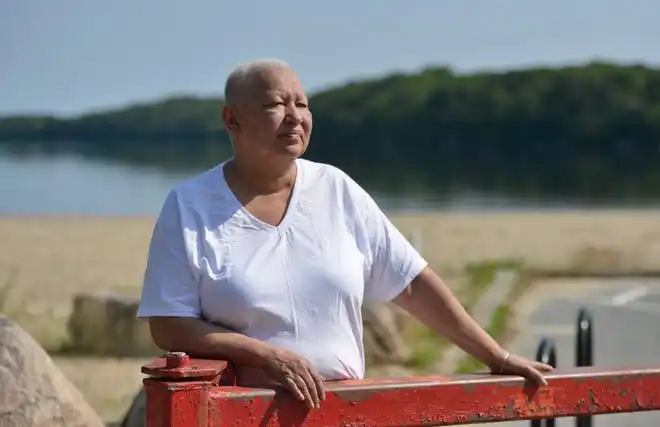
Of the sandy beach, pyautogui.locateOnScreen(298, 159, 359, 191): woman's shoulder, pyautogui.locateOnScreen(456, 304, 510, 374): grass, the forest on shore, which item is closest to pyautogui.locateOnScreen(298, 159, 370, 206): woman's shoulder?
pyautogui.locateOnScreen(298, 159, 359, 191): woman's shoulder

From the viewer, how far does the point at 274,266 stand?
2.78m

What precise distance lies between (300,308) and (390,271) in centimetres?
31

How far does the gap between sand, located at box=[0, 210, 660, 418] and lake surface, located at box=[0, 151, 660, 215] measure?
16.0ft

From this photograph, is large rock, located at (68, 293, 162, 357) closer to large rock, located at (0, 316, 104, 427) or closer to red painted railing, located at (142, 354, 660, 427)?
large rock, located at (0, 316, 104, 427)

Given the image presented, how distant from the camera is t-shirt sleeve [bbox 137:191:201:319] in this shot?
2.75m

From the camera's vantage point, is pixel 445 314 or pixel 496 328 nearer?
pixel 445 314

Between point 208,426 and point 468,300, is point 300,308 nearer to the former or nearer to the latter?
point 208,426

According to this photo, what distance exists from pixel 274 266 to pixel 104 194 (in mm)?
66761

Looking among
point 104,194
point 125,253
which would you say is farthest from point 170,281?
point 104,194

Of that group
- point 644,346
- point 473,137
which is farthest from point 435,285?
point 473,137

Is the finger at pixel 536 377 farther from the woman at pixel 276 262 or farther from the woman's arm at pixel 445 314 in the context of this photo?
the woman's arm at pixel 445 314

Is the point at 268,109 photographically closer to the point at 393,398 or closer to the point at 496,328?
the point at 393,398

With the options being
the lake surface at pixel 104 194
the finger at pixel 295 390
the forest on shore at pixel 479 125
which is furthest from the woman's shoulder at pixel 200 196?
the forest on shore at pixel 479 125

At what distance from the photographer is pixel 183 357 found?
2379 mm
